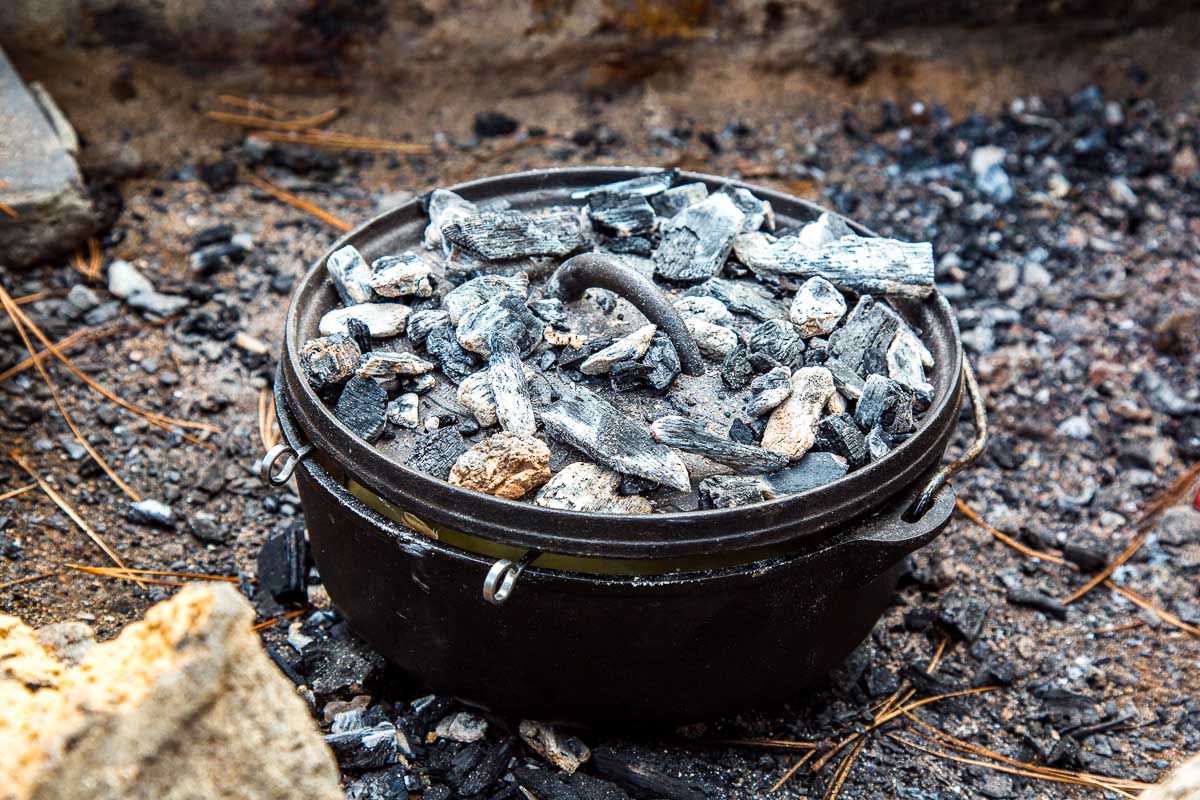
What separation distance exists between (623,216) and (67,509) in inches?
56.5

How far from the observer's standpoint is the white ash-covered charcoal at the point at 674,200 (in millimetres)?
2051

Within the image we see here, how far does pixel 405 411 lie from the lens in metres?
1.64

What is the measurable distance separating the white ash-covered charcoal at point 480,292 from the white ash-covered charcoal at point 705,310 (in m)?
0.28

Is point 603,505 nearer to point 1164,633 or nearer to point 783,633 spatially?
point 783,633

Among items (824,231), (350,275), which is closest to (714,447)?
(824,231)

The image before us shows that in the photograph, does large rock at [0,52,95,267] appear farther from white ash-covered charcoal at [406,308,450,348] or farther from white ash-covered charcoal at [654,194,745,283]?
white ash-covered charcoal at [654,194,745,283]

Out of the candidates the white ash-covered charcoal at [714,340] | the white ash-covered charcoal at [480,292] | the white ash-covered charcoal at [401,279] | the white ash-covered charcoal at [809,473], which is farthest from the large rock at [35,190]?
the white ash-covered charcoal at [809,473]

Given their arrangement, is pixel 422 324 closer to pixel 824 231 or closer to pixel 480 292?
pixel 480 292

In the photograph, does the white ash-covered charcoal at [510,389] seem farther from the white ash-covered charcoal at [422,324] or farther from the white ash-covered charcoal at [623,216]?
the white ash-covered charcoal at [623,216]

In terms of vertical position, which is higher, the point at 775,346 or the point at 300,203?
the point at 775,346

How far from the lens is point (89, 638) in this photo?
1324 millimetres

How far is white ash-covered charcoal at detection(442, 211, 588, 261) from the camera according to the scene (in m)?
1.87

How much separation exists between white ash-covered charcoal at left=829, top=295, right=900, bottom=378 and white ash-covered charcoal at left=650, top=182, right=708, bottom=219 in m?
0.42

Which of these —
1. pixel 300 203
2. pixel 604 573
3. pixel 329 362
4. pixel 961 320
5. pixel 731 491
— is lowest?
pixel 961 320
